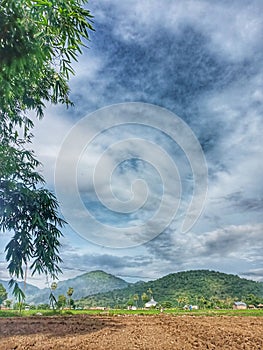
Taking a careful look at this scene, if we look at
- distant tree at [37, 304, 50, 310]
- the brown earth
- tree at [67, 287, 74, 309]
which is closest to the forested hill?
tree at [67, 287, 74, 309]

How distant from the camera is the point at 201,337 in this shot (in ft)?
23.7

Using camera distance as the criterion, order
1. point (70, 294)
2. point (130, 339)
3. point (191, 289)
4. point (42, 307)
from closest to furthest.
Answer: point (130, 339), point (42, 307), point (70, 294), point (191, 289)

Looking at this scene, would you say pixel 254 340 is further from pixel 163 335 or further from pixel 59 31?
pixel 59 31

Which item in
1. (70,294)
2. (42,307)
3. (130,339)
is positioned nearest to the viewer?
(130,339)

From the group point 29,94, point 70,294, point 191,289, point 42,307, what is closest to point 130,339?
point 29,94

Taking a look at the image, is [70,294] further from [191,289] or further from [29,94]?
[191,289]

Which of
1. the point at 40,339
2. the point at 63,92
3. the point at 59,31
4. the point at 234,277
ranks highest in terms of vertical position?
the point at 234,277

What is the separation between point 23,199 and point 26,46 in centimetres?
423

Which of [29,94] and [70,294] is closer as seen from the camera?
[29,94]

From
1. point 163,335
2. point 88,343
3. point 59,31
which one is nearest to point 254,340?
point 163,335

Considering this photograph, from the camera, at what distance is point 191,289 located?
50.0m

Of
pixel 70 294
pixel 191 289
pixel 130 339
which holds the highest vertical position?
pixel 191 289

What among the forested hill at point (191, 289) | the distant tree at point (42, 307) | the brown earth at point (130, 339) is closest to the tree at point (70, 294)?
the distant tree at point (42, 307)

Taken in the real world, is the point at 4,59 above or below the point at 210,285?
below
